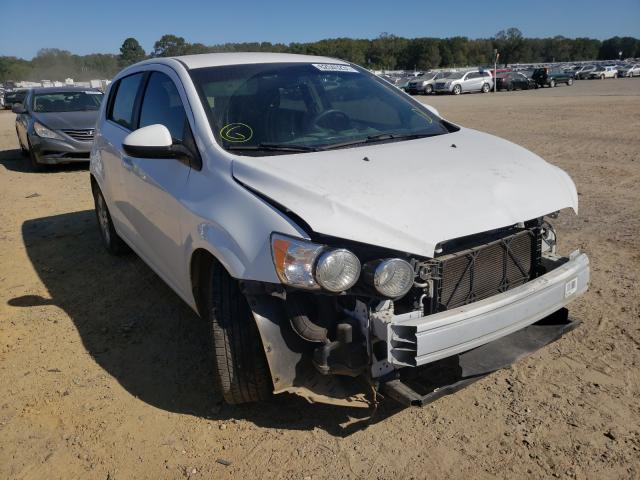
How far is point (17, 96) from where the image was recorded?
1375 inches

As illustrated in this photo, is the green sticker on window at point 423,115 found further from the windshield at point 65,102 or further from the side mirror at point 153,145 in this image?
the windshield at point 65,102

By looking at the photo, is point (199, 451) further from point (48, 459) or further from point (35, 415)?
point (35, 415)

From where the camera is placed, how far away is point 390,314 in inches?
95.5

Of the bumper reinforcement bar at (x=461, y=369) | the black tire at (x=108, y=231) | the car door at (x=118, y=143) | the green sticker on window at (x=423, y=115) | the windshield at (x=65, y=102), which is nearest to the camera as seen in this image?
the bumper reinforcement bar at (x=461, y=369)

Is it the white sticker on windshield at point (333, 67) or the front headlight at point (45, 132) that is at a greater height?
the white sticker on windshield at point (333, 67)

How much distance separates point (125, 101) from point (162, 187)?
167 cm

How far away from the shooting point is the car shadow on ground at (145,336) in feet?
9.97

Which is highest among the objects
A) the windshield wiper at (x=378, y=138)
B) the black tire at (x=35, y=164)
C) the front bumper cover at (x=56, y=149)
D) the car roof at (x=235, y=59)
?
the car roof at (x=235, y=59)

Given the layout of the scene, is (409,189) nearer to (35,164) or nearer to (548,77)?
(35,164)

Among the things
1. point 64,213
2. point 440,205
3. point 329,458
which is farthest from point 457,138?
point 64,213

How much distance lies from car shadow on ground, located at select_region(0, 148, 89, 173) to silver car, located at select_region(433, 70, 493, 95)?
30.5 metres

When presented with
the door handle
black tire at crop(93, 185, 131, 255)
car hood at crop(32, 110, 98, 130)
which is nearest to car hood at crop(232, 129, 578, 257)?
the door handle

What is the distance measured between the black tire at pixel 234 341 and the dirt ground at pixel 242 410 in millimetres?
304

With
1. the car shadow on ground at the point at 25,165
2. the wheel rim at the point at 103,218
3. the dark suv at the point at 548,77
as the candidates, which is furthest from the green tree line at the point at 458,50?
the wheel rim at the point at 103,218
